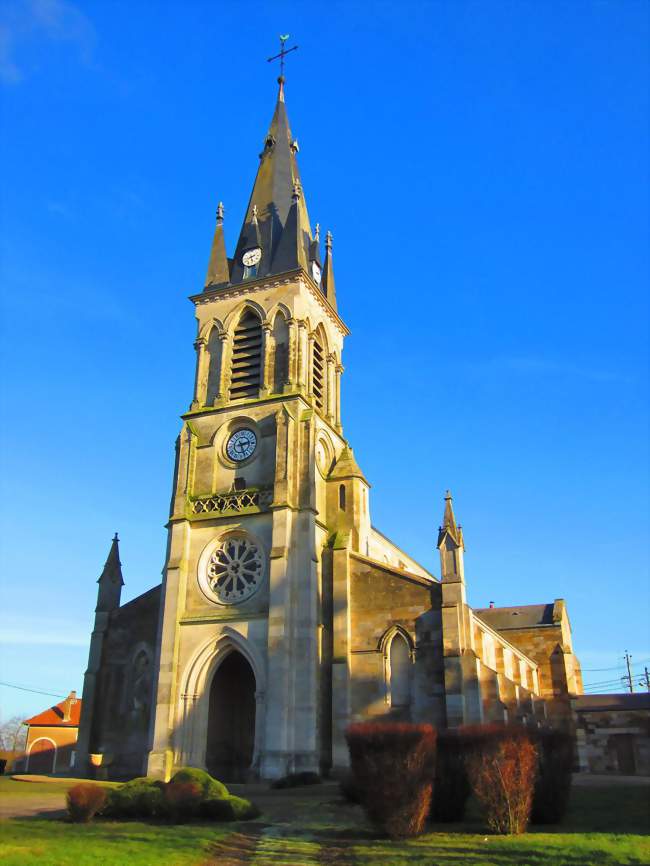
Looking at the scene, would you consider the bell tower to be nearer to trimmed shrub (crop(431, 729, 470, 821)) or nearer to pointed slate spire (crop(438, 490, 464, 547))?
pointed slate spire (crop(438, 490, 464, 547))

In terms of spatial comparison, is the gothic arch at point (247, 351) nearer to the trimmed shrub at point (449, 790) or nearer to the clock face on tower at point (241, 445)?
Answer: the clock face on tower at point (241, 445)

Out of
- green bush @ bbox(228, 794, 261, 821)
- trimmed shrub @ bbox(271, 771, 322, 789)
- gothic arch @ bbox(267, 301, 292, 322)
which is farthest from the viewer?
gothic arch @ bbox(267, 301, 292, 322)

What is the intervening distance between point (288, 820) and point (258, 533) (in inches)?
632

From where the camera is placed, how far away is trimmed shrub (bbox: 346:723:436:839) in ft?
47.8

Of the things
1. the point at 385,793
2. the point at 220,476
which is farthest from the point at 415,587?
the point at 385,793

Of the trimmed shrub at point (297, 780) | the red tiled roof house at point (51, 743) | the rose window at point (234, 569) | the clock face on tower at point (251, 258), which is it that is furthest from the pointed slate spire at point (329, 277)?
the red tiled roof house at point (51, 743)

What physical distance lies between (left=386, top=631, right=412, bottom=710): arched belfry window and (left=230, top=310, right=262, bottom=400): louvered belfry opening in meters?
12.8

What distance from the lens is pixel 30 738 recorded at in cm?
6069

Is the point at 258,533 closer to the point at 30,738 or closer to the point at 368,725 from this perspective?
the point at 368,725

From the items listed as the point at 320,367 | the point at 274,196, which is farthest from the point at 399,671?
the point at 274,196

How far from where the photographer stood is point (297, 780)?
26781 mm

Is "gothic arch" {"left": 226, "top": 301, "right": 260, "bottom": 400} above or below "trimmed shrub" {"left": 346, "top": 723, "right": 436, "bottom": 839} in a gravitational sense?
above

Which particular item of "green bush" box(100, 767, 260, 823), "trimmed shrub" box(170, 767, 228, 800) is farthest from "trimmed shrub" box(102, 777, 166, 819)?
"trimmed shrub" box(170, 767, 228, 800)

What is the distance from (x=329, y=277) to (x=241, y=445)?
12.2m
